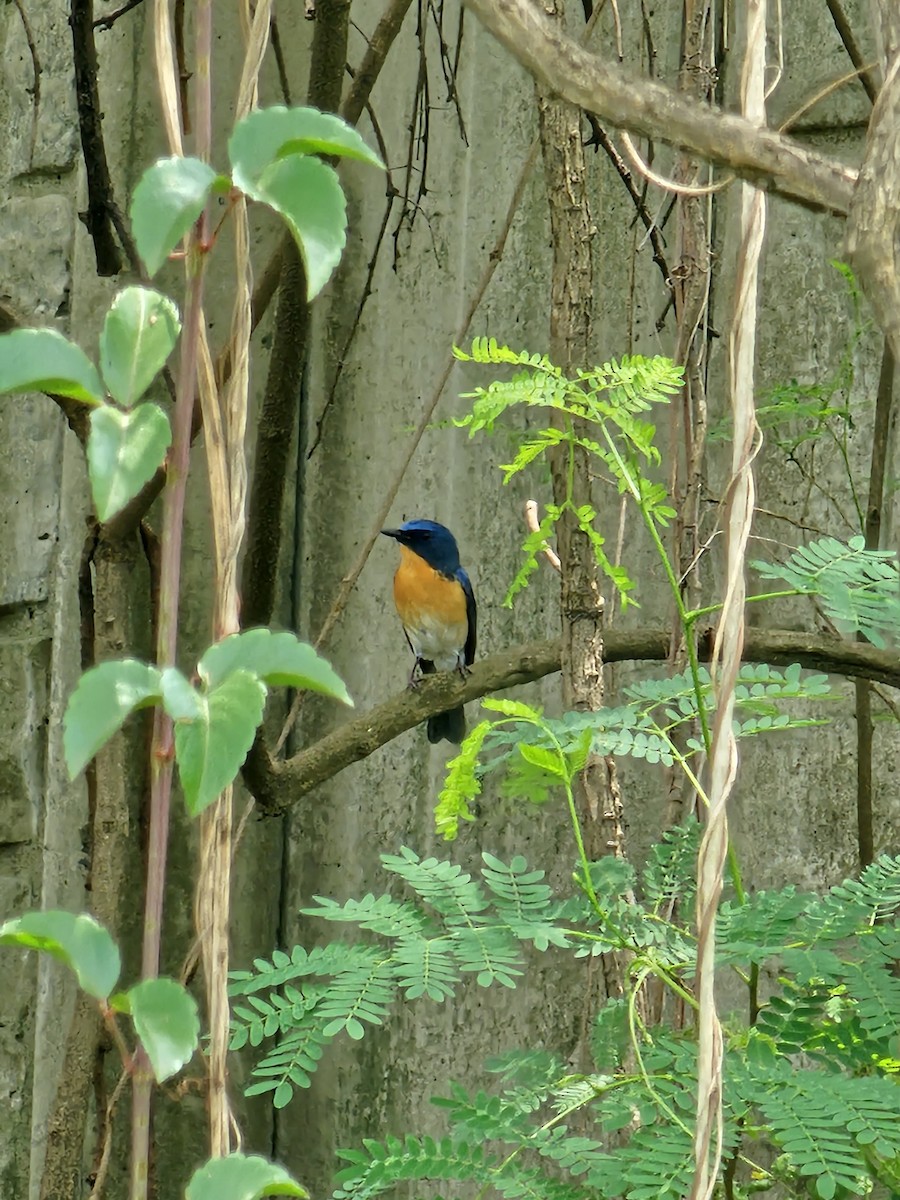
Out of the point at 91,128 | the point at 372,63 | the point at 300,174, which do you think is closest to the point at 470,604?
the point at 372,63

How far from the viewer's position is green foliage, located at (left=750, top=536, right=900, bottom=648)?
5.26 ft

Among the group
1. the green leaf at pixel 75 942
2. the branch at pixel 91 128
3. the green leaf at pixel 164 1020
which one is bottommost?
the green leaf at pixel 164 1020

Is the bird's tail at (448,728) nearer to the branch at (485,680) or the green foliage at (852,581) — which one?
the branch at (485,680)

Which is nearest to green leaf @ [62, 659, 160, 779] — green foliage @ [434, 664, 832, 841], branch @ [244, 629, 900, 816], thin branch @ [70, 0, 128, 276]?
green foliage @ [434, 664, 832, 841]

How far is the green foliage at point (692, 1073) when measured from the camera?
1339 millimetres

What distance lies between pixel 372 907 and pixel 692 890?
0.37 meters

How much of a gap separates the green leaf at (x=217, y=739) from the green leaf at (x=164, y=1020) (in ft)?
0.26

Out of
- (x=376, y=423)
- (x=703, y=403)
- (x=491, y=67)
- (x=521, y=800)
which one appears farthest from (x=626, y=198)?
(x=521, y=800)

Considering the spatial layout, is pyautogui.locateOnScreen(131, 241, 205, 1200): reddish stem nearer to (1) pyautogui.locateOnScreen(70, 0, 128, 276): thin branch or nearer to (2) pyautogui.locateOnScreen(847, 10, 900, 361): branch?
(2) pyautogui.locateOnScreen(847, 10, 900, 361): branch

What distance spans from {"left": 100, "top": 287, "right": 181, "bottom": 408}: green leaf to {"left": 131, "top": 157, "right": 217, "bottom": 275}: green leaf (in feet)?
0.06

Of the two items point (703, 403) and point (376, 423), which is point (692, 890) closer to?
point (703, 403)

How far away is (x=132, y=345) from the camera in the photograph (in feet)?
2.06

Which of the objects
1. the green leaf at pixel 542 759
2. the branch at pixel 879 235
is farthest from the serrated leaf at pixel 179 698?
the green leaf at pixel 542 759

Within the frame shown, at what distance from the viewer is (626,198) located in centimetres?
297
